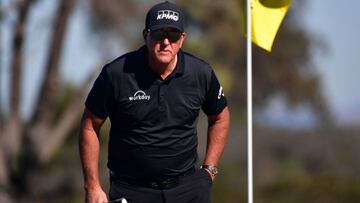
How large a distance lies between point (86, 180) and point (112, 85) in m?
0.65

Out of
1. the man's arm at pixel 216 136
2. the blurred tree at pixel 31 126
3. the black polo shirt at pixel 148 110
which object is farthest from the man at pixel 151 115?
the blurred tree at pixel 31 126

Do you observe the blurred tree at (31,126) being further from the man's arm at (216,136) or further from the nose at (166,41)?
the nose at (166,41)

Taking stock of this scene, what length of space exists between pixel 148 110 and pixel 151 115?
0.15 feet

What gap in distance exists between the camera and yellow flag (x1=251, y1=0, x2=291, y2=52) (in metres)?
9.60

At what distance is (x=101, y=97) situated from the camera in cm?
767

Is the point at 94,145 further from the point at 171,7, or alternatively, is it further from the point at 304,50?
the point at 304,50

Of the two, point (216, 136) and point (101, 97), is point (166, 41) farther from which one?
point (216, 136)

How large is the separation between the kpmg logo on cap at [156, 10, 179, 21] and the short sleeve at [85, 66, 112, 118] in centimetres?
50

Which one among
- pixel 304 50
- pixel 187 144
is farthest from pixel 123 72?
pixel 304 50

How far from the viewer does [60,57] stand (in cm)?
2659

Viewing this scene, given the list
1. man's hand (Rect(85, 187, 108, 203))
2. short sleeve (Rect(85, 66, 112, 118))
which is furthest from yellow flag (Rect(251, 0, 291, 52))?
man's hand (Rect(85, 187, 108, 203))

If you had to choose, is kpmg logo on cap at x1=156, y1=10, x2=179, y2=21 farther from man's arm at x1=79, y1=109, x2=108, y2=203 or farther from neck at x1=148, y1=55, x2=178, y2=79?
man's arm at x1=79, y1=109, x2=108, y2=203

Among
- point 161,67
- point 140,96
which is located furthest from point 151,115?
point 161,67

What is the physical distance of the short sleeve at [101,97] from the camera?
7.66 metres
